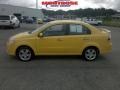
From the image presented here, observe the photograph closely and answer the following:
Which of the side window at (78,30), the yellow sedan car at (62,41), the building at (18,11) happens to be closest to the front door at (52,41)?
the yellow sedan car at (62,41)

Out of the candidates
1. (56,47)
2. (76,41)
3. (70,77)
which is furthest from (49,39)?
(70,77)

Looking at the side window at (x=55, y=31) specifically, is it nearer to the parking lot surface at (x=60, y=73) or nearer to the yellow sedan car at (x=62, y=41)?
the yellow sedan car at (x=62, y=41)

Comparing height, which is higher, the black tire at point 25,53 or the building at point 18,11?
the building at point 18,11

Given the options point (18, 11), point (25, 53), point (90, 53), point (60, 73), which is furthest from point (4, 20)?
point (18, 11)

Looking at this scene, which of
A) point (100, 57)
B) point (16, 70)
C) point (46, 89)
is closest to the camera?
point (46, 89)

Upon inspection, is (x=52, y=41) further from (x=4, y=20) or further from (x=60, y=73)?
(x=4, y=20)

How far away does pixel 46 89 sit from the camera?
257 inches

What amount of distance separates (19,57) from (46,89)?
3.94 m

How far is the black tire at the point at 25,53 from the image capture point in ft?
33.4

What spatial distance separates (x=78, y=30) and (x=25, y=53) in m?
2.18

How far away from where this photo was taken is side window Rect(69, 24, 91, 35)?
33.8 ft

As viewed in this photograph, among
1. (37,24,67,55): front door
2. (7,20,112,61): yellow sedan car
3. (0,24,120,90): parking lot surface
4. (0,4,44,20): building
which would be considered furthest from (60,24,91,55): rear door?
(0,4,44,20): building

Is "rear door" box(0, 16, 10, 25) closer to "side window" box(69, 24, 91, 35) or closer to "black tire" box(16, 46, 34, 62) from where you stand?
"black tire" box(16, 46, 34, 62)

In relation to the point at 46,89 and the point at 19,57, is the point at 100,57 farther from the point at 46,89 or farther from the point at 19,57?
the point at 46,89
